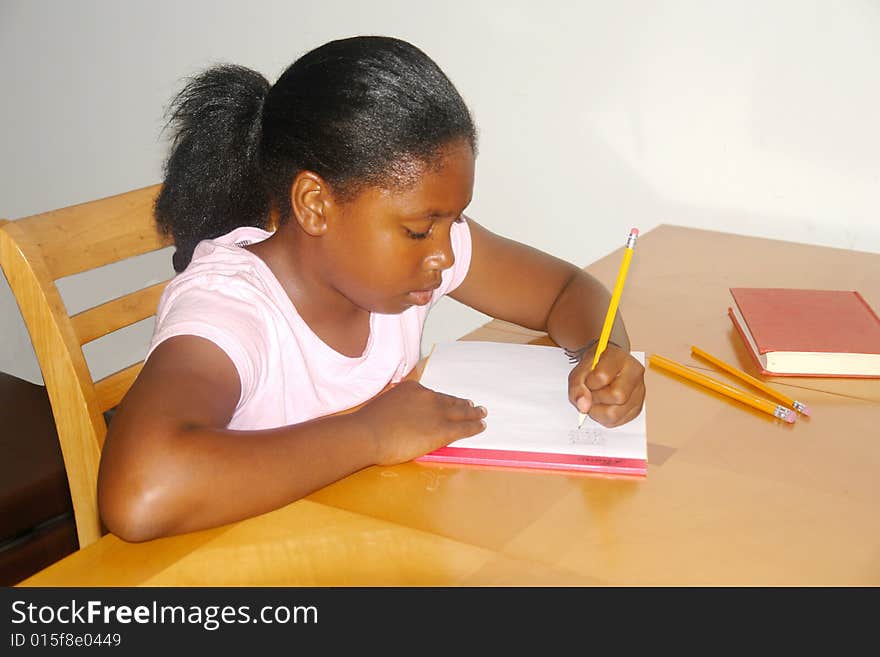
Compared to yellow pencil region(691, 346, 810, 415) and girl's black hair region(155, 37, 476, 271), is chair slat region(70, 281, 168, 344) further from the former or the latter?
yellow pencil region(691, 346, 810, 415)

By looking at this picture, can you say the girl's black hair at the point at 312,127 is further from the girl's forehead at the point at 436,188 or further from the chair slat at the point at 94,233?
the chair slat at the point at 94,233

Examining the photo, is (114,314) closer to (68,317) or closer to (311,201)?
(68,317)

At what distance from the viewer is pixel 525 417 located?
102 cm

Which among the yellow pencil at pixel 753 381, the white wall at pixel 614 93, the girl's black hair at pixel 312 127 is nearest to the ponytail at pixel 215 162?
the girl's black hair at pixel 312 127

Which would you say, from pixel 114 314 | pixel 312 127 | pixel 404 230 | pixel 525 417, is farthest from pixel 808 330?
pixel 114 314

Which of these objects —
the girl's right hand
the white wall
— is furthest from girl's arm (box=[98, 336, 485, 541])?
the white wall

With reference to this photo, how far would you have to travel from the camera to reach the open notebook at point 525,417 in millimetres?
936

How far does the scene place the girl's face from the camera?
100 cm

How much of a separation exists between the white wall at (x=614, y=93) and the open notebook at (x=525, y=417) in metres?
0.69

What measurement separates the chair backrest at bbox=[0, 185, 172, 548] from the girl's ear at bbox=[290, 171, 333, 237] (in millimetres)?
297

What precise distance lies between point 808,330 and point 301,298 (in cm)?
61

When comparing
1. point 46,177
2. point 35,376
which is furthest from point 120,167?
point 35,376

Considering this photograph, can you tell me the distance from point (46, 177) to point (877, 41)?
2027 millimetres
